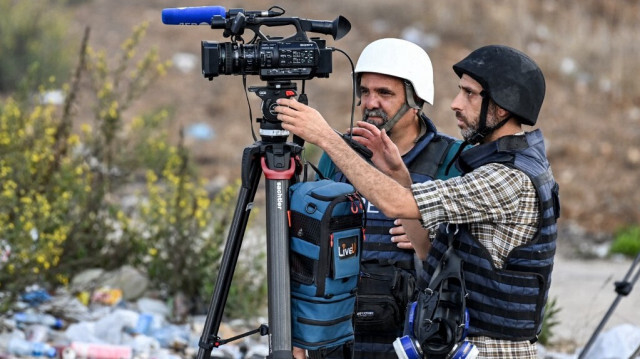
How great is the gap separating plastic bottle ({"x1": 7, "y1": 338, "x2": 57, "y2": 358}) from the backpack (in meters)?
2.34

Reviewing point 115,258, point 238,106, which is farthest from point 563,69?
point 115,258

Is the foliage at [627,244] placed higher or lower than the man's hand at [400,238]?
lower

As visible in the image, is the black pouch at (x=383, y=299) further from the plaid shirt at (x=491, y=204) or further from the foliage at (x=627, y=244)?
the foliage at (x=627, y=244)

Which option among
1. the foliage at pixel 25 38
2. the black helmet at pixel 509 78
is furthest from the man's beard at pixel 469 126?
the foliage at pixel 25 38

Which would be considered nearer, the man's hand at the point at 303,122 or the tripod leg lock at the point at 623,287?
the man's hand at the point at 303,122

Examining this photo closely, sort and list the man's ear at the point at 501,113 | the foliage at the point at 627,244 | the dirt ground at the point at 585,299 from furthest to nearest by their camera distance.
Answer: the foliage at the point at 627,244 → the dirt ground at the point at 585,299 → the man's ear at the point at 501,113

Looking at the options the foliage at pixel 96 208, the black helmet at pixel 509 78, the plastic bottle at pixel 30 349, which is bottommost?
the plastic bottle at pixel 30 349

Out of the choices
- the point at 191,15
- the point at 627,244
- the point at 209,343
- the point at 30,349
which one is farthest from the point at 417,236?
the point at 627,244

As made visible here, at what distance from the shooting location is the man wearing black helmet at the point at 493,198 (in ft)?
9.49

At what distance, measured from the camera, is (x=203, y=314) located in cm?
607

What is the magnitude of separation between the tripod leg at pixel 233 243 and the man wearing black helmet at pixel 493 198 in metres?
0.24

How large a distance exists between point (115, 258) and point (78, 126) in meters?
5.52

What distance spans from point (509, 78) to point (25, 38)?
10.3 m

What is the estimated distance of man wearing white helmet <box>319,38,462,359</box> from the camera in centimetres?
341
